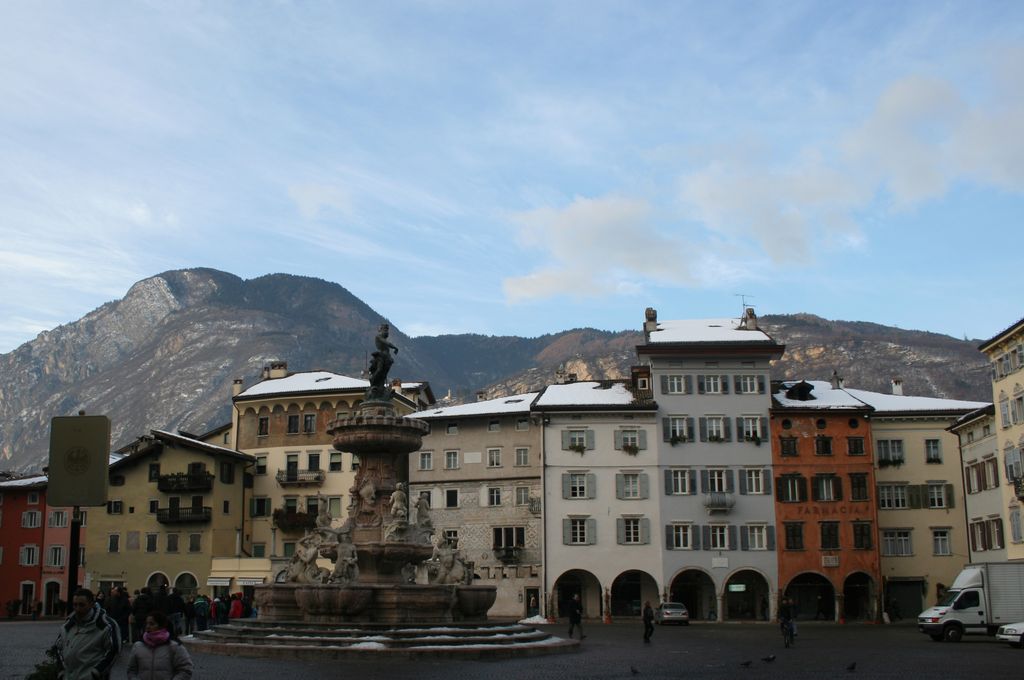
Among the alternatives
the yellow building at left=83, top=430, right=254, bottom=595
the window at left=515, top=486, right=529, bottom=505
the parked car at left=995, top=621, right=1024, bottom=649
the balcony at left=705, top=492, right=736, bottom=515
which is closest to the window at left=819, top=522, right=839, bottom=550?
the balcony at left=705, top=492, right=736, bottom=515

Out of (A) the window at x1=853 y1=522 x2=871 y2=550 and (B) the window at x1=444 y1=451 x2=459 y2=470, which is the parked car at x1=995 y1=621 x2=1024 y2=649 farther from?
(B) the window at x1=444 y1=451 x2=459 y2=470

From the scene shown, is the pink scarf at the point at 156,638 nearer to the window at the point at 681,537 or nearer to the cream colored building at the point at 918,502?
the window at the point at 681,537

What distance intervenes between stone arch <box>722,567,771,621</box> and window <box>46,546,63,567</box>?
42007mm

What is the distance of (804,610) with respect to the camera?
60219 mm

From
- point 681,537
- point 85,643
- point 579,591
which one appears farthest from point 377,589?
point 579,591

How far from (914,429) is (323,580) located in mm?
42412

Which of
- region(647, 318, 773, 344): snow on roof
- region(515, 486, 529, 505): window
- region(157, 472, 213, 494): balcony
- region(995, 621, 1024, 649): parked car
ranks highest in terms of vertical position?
region(647, 318, 773, 344): snow on roof

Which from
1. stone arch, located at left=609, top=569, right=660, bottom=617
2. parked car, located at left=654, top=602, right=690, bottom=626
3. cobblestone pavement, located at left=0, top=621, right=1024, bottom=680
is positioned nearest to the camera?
cobblestone pavement, located at left=0, top=621, right=1024, bottom=680

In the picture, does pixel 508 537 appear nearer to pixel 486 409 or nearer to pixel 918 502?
pixel 486 409

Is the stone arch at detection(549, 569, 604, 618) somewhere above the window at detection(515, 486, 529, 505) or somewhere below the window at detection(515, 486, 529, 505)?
below

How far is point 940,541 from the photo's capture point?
197 ft

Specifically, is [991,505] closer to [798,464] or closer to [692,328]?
[798,464]

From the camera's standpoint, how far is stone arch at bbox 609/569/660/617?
60938mm

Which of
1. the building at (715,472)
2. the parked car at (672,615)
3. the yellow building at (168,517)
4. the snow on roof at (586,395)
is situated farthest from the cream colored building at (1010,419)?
the yellow building at (168,517)
